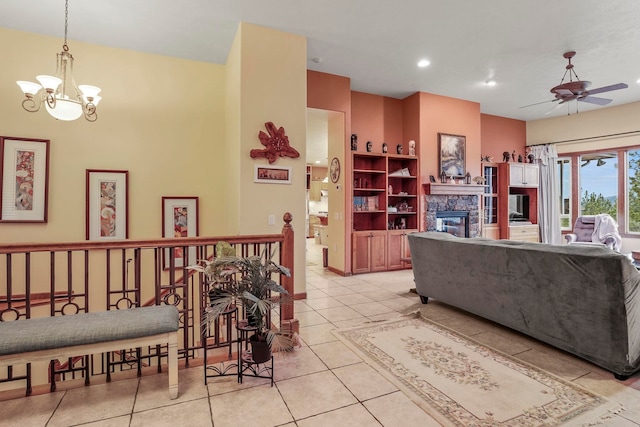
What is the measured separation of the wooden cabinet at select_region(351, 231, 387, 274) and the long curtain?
4273 mm

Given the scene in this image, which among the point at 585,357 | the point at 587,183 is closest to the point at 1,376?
the point at 585,357

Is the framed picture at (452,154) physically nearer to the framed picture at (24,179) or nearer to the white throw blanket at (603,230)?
the white throw blanket at (603,230)

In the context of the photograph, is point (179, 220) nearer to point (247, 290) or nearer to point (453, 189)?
point (247, 290)

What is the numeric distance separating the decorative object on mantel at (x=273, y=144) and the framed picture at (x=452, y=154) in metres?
3.69

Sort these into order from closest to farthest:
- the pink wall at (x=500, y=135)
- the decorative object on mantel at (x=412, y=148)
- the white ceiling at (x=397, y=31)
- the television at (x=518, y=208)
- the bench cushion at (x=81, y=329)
Answer: the bench cushion at (x=81, y=329)
the white ceiling at (x=397, y=31)
the decorative object on mantel at (x=412, y=148)
the television at (x=518, y=208)
the pink wall at (x=500, y=135)

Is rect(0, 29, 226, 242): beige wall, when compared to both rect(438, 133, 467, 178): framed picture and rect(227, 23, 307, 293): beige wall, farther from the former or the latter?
rect(438, 133, 467, 178): framed picture

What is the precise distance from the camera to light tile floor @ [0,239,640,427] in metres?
1.89

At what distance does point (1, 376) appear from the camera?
3795 mm

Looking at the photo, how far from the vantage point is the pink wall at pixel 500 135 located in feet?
25.3

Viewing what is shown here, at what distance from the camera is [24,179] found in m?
4.03

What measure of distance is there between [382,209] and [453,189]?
5.07ft

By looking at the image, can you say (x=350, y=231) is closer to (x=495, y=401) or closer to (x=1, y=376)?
(x=495, y=401)

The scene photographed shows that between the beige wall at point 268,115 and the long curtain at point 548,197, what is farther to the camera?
the long curtain at point 548,197

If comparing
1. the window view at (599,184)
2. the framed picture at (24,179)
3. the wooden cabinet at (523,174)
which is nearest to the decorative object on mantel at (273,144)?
the framed picture at (24,179)
